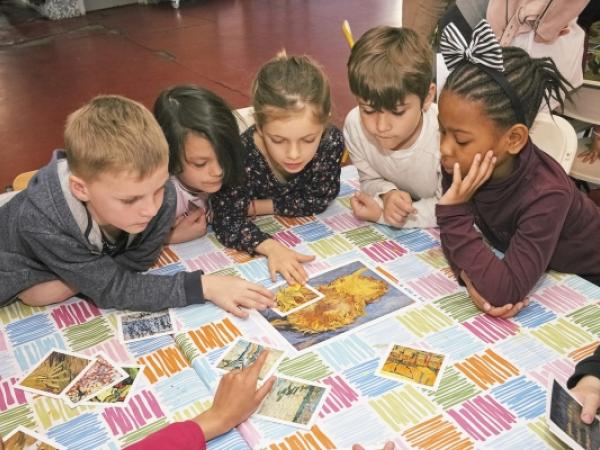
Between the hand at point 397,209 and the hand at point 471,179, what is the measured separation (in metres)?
0.34

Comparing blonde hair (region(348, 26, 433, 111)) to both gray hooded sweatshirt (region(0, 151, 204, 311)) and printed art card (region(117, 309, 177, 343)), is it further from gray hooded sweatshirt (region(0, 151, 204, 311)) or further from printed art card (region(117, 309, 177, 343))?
printed art card (region(117, 309, 177, 343))

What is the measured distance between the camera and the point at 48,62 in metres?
5.79

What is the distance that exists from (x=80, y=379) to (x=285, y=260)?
67 centimetres

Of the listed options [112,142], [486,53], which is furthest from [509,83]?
[112,142]

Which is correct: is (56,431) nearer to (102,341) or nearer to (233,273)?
(102,341)

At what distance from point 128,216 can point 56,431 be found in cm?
55

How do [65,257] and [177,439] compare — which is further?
[65,257]

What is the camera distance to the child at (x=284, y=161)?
1.80 metres

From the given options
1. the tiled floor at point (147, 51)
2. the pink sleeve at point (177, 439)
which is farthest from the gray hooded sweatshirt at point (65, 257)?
the tiled floor at point (147, 51)

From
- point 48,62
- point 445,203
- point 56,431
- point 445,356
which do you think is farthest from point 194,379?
point 48,62

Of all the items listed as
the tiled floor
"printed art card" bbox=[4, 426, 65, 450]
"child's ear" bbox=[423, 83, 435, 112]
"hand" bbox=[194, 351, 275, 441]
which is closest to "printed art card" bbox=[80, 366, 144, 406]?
"printed art card" bbox=[4, 426, 65, 450]

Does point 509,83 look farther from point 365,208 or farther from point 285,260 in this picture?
point 285,260

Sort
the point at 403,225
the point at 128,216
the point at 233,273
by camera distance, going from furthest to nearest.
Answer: the point at 403,225
the point at 233,273
the point at 128,216

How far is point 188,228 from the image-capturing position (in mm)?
1962
